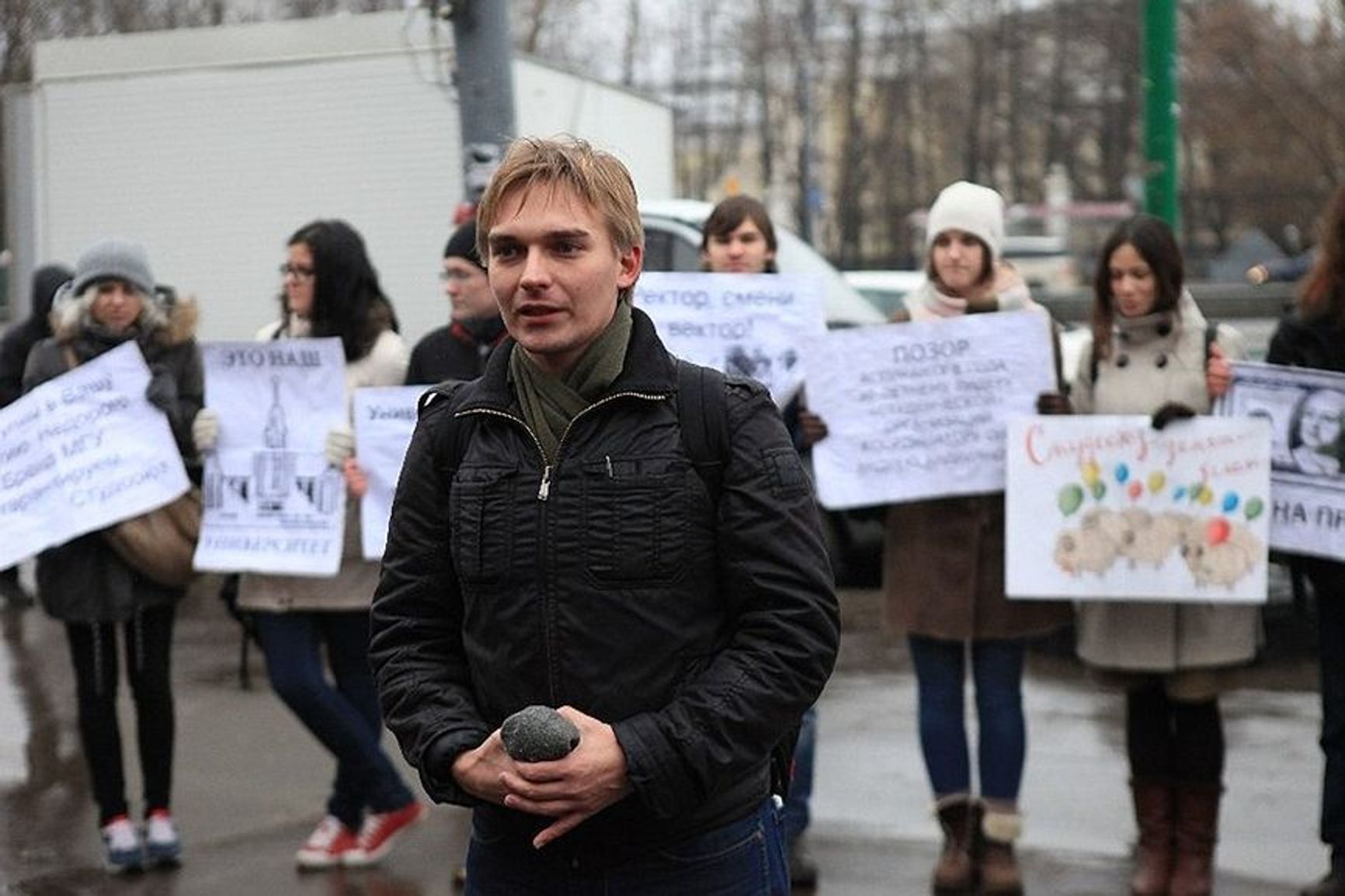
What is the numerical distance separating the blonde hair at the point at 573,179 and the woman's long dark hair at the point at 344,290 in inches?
133

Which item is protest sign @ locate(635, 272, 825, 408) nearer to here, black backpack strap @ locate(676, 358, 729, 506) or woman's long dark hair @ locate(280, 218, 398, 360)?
woman's long dark hair @ locate(280, 218, 398, 360)

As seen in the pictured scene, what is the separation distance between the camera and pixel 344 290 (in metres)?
6.76

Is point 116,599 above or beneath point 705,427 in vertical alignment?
beneath

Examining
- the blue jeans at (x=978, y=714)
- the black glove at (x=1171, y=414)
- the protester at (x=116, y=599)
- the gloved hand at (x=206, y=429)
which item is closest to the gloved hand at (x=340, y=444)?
the gloved hand at (x=206, y=429)

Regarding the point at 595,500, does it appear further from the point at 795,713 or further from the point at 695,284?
the point at 695,284

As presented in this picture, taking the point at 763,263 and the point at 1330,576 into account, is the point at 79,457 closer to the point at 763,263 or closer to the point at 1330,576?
the point at 763,263

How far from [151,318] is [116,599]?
888 millimetres

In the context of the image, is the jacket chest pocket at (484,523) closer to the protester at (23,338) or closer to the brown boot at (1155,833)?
the brown boot at (1155,833)

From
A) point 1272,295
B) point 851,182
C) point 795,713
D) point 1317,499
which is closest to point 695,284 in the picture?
point 1317,499

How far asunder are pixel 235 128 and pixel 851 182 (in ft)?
118

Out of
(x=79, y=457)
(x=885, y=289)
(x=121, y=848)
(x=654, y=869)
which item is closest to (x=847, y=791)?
(x=121, y=848)

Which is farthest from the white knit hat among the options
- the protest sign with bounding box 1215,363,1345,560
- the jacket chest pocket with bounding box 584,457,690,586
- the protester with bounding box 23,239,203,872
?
the jacket chest pocket with bounding box 584,457,690,586

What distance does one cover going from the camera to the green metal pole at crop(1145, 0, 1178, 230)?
37.0ft

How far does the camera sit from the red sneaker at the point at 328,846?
22.5ft
